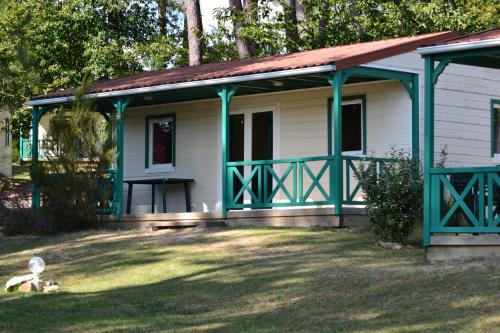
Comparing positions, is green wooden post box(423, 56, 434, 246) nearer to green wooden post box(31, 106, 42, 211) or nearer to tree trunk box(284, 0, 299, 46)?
green wooden post box(31, 106, 42, 211)

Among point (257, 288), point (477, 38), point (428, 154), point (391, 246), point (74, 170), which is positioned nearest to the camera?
point (257, 288)

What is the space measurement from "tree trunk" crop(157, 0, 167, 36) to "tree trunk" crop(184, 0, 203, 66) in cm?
637

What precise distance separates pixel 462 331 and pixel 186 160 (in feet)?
42.7

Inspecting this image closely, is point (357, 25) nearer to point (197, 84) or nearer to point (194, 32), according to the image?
point (194, 32)

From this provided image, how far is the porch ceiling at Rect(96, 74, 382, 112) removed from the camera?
61.4 ft

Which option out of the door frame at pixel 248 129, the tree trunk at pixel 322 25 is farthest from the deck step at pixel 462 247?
the tree trunk at pixel 322 25

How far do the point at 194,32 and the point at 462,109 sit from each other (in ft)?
42.7

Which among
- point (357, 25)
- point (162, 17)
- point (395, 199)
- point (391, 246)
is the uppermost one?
point (162, 17)

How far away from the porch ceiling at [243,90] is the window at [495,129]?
8.64ft

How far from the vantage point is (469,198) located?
1403 centimetres

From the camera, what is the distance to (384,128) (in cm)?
1881

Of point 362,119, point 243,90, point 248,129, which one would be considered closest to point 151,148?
point 248,129

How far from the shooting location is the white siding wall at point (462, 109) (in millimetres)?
18844

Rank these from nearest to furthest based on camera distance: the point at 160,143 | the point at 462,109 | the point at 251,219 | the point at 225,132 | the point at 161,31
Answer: the point at 251,219 → the point at 225,132 → the point at 462,109 → the point at 160,143 → the point at 161,31
